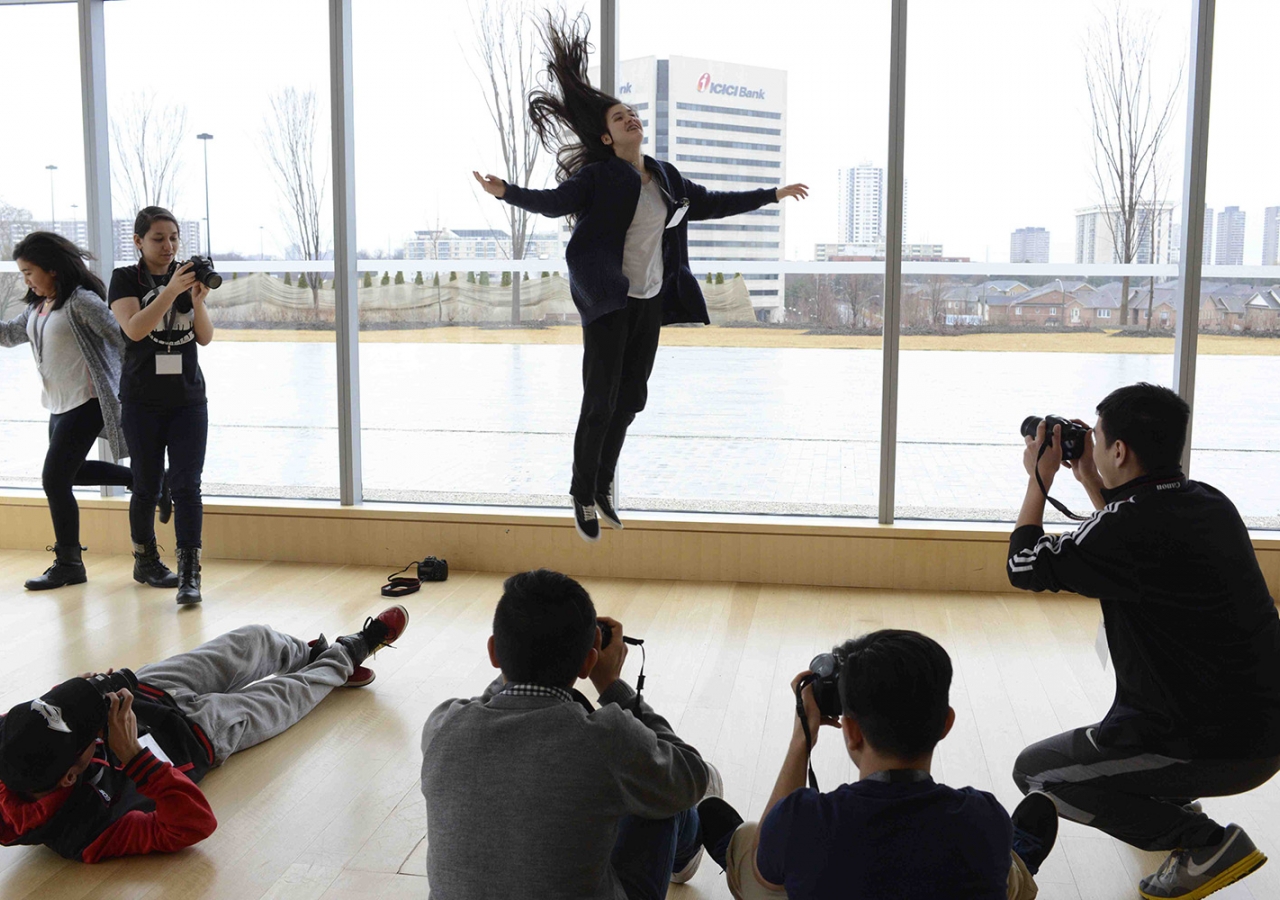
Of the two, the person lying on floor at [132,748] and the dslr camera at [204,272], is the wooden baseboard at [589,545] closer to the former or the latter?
the dslr camera at [204,272]

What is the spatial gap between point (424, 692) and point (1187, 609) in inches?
83.0

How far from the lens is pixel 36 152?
5.08 m

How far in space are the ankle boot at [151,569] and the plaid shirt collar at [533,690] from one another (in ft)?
10.5

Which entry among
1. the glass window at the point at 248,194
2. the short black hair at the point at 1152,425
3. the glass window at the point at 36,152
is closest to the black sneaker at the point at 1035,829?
the short black hair at the point at 1152,425

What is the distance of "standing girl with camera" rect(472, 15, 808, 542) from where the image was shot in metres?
3.73

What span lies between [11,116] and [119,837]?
4.04m

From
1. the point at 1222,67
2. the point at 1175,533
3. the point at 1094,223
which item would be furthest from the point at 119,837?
the point at 1222,67

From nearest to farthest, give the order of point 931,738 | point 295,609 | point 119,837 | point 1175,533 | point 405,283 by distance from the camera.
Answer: point 931,738 < point 1175,533 < point 119,837 < point 295,609 < point 405,283

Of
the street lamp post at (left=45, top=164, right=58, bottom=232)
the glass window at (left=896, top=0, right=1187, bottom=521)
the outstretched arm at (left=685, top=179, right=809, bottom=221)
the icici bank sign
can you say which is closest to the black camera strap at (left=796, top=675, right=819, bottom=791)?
the outstretched arm at (left=685, top=179, right=809, bottom=221)

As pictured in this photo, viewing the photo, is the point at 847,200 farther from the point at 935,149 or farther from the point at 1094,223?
the point at 1094,223

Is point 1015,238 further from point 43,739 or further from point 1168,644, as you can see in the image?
point 43,739

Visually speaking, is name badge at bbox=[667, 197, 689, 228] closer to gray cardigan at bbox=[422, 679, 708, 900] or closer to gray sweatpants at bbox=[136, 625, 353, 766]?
gray sweatpants at bbox=[136, 625, 353, 766]

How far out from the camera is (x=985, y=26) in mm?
4324

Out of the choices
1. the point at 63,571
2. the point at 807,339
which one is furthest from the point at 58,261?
the point at 807,339
